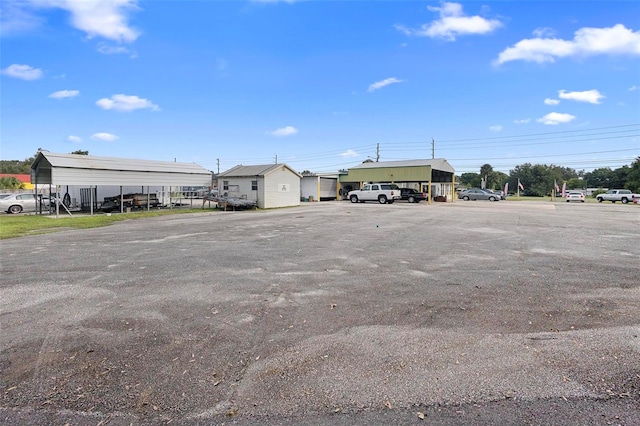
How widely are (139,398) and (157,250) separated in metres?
6.93

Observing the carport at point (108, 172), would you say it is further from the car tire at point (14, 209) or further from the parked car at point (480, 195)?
the parked car at point (480, 195)

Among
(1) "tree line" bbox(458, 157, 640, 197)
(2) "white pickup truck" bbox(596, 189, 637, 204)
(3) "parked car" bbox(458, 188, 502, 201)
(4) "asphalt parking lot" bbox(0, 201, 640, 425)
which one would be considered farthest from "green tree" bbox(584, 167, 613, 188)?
(4) "asphalt parking lot" bbox(0, 201, 640, 425)

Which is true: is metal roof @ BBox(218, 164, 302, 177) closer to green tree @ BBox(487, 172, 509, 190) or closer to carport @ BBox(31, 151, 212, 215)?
carport @ BBox(31, 151, 212, 215)

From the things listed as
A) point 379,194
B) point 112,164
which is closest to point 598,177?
point 379,194

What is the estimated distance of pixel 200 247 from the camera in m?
9.59

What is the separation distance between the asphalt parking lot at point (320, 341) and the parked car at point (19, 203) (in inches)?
824

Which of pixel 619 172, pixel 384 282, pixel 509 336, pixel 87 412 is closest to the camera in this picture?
pixel 87 412

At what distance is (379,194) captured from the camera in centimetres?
3344

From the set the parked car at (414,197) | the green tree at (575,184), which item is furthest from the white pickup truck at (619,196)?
the green tree at (575,184)

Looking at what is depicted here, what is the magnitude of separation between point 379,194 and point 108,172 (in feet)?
72.6

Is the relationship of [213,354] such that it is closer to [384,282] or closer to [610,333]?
[384,282]

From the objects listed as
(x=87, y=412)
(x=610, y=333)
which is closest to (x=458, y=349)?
(x=610, y=333)

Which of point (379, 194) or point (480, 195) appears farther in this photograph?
point (480, 195)

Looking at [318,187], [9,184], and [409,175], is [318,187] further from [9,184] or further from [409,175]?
[9,184]
